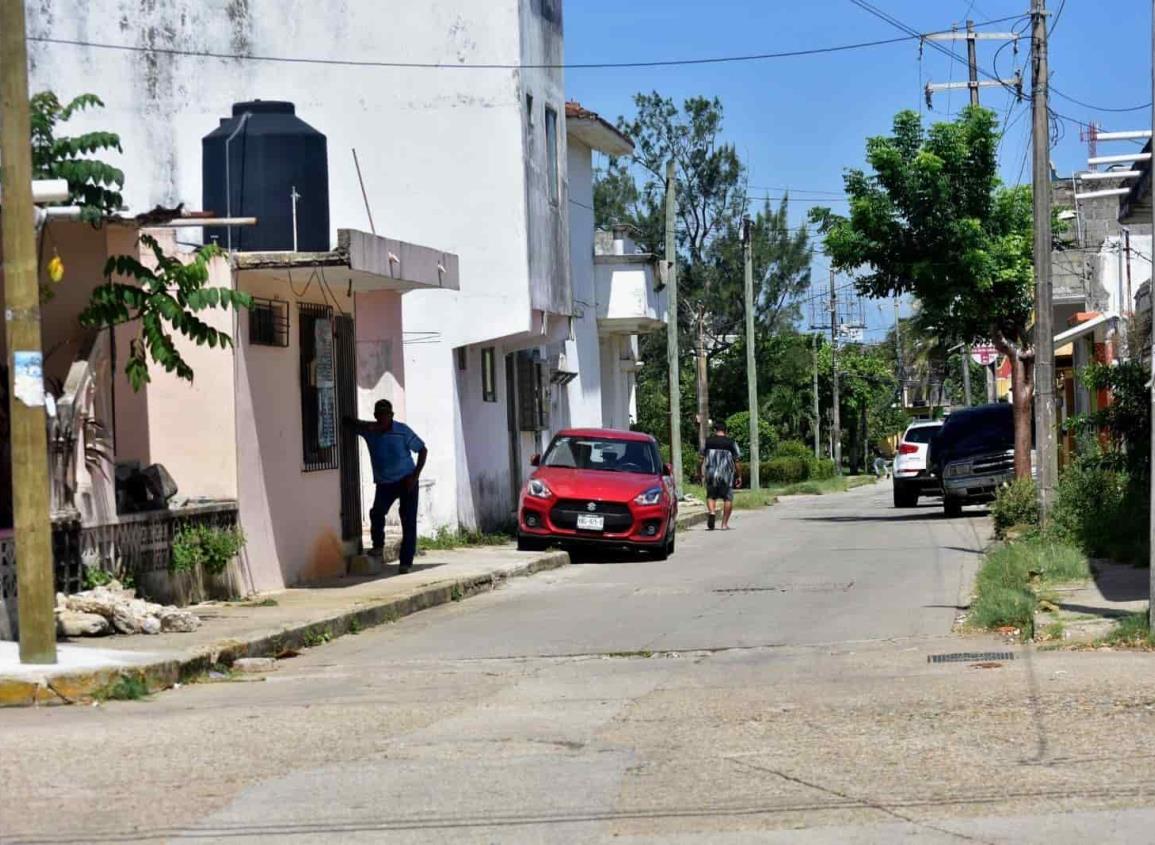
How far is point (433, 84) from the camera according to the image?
25531mm

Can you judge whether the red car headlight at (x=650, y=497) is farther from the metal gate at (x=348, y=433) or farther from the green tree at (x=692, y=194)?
the green tree at (x=692, y=194)

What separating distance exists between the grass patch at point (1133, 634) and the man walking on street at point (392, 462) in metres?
9.28

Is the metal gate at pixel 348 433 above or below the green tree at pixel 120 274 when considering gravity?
below

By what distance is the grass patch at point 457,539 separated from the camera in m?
24.0

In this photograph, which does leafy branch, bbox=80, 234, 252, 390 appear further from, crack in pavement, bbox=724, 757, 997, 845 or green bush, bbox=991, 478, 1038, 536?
green bush, bbox=991, 478, 1038, 536

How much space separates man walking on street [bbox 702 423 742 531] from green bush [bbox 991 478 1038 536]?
233 inches

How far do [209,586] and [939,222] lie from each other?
17040mm

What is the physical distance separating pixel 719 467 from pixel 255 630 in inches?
692

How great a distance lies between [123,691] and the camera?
33.7ft

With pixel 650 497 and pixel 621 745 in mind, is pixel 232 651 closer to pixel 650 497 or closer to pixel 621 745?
pixel 621 745

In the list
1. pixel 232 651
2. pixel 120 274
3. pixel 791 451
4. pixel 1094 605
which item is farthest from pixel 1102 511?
pixel 791 451

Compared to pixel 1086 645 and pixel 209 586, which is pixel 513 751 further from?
pixel 209 586

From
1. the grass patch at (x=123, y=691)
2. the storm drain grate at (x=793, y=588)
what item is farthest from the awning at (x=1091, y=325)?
the grass patch at (x=123, y=691)

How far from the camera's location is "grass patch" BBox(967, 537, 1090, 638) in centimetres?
1275
